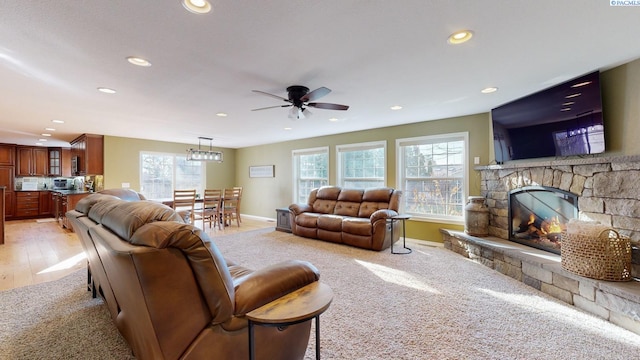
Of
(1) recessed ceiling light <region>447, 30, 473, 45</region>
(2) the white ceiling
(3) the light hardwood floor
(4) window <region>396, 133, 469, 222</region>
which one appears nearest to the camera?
(2) the white ceiling

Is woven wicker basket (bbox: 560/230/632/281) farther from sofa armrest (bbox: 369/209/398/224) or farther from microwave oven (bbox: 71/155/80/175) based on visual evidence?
microwave oven (bbox: 71/155/80/175)

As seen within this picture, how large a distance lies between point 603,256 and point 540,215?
119cm

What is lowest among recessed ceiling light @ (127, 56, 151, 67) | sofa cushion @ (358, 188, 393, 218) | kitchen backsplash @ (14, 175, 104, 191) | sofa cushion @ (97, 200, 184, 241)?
sofa cushion @ (358, 188, 393, 218)

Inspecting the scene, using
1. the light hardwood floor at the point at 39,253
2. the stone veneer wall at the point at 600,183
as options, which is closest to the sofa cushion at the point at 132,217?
the light hardwood floor at the point at 39,253

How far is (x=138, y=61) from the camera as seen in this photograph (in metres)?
2.39

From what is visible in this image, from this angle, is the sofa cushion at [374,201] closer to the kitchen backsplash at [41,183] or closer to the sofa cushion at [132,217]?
the sofa cushion at [132,217]

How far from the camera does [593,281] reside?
2312 mm

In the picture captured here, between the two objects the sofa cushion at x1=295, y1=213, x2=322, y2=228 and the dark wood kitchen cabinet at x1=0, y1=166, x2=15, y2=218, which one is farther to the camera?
the dark wood kitchen cabinet at x1=0, y1=166, x2=15, y2=218

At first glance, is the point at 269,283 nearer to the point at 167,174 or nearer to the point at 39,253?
the point at 39,253

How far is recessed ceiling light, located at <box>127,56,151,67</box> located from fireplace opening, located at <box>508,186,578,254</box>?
462 centimetres

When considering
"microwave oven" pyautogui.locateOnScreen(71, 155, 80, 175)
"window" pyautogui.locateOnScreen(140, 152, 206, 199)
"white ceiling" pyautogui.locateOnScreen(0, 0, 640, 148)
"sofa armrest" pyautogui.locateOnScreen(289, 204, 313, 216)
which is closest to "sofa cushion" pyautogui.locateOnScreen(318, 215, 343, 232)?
"sofa armrest" pyautogui.locateOnScreen(289, 204, 313, 216)

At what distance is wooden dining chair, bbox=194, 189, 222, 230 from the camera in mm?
6212

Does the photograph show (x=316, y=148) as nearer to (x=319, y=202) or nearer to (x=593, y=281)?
(x=319, y=202)

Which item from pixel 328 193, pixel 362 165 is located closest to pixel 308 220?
pixel 328 193
